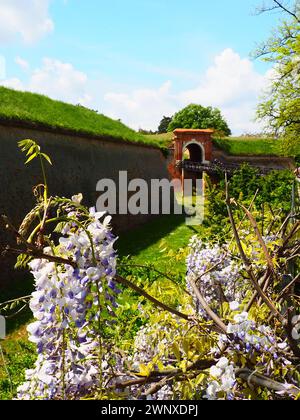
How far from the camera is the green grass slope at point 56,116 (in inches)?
461

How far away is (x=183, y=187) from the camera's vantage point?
86.4 feet

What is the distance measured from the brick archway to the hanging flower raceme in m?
26.3

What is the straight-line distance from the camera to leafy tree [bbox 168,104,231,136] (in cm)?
4909

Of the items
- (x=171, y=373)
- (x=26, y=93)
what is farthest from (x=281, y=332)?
(x=26, y=93)

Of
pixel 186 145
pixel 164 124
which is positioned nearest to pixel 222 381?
Answer: pixel 186 145

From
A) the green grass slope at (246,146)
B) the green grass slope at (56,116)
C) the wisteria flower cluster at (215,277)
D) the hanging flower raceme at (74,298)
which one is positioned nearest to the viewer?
the hanging flower raceme at (74,298)

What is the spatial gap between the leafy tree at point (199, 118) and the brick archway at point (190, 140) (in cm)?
2064

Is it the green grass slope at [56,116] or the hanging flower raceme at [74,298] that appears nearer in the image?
the hanging flower raceme at [74,298]

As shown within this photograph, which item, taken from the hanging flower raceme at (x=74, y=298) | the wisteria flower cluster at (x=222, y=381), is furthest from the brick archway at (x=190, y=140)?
the wisteria flower cluster at (x=222, y=381)

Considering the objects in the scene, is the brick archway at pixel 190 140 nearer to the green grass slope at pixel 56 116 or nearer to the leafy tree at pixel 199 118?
the green grass slope at pixel 56 116

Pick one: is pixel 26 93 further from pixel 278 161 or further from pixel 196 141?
pixel 278 161

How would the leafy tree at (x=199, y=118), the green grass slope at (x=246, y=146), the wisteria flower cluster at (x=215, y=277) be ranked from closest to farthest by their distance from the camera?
the wisteria flower cluster at (x=215, y=277) → the green grass slope at (x=246, y=146) → the leafy tree at (x=199, y=118)

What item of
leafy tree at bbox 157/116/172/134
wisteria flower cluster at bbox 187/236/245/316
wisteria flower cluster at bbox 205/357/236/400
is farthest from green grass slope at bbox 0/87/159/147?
leafy tree at bbox 157/116/172/134

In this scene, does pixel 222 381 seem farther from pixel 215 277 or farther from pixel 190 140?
pixel 190 140
